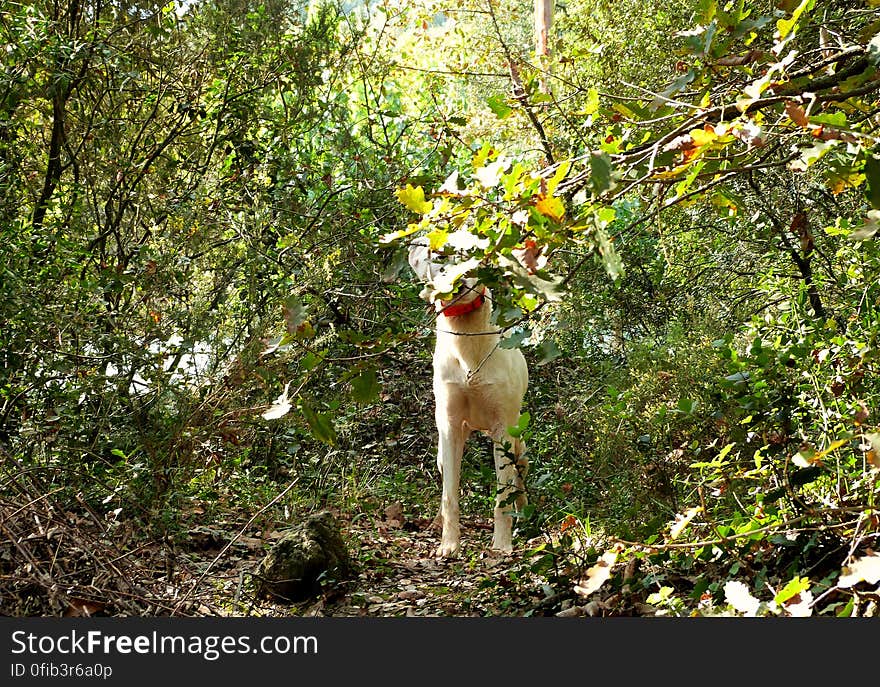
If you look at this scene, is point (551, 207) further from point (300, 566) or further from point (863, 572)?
point (300, 566)

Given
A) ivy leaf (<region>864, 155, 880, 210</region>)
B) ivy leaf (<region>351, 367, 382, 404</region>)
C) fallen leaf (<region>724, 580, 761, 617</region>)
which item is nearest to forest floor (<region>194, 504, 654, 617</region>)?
fallen leaf (<region>724, 580, 761, 617</region>)

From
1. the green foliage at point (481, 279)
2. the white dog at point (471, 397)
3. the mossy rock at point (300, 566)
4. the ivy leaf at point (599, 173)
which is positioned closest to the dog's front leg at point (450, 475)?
the white dog at point (471, 397)

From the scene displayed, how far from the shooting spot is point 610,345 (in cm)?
918

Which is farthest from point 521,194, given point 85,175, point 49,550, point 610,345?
point 610,345

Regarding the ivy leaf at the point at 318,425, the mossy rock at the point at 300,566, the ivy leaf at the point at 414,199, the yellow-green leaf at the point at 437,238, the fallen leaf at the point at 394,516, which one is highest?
the fallen leaf at the point at 394,516

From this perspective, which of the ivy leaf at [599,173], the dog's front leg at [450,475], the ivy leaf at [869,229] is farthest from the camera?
the dog's front leg at [450,475]

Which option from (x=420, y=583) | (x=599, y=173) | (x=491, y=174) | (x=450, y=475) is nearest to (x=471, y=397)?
(x=450, y=475)

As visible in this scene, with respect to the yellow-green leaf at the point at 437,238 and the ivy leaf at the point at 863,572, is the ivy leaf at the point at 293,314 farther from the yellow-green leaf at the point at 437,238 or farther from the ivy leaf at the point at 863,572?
the ivy leaf at the point at 863,572

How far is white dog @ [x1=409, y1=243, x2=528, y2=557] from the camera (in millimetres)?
5406

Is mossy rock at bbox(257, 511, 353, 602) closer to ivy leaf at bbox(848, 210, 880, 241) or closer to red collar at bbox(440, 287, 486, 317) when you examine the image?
red collar at bbox(440, 287, 486, 317)

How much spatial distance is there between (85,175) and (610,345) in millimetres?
5070

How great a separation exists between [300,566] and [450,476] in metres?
1.15

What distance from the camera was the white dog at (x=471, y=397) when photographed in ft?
17.7

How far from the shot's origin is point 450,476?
562 cm
